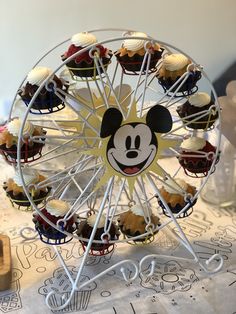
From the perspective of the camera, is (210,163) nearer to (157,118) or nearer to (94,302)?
(157,118)

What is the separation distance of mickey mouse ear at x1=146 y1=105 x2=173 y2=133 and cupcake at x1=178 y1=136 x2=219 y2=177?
0.28 feet

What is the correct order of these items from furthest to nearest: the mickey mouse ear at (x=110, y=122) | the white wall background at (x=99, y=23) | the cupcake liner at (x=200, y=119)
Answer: the white wall background at (x=99, y=23) < the cupcake liner at (x=200, y=119) < the mickey mouse ear at (x=110, y=122)

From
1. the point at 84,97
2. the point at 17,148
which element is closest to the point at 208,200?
the point at 84,97

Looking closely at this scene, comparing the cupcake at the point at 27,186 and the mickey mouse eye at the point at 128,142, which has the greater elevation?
the mickey mouse eye at the point at 128,142

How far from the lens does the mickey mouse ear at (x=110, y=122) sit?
0.69m

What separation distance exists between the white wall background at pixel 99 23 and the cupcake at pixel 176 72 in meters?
0.70

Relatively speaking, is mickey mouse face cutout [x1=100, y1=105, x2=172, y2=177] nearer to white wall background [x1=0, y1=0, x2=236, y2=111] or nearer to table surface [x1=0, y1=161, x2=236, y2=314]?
table surface [x1=0, y1=161, x2=236, y2=314]

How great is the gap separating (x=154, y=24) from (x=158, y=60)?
75cm

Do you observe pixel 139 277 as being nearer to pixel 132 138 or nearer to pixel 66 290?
pixel 66 290

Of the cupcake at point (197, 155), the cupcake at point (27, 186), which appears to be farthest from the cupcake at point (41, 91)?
the cupcake at point (197, 155)

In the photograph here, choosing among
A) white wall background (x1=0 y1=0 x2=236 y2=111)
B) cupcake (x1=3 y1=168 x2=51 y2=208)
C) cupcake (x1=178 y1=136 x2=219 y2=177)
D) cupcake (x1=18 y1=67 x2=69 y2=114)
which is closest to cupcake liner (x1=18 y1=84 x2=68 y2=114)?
cupcake (x1=18 y1=67 x2=69 y2=114)

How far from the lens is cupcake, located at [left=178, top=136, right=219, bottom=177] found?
80cm

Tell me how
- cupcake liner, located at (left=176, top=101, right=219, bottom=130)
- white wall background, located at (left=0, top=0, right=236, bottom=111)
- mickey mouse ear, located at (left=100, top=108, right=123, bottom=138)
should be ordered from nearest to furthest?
mickey mouse ear, located at (left=100, top=108, right=123, bottom=138), cupcake liner, located at (left=176, top=101, right=219, bottom=130), white wall background, located at (left=0, top=0, right=236, bottom=111)

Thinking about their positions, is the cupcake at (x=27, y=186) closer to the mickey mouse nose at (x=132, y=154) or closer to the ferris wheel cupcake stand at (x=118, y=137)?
the ferris wheel cupcake stand at (x=118, y=137)
